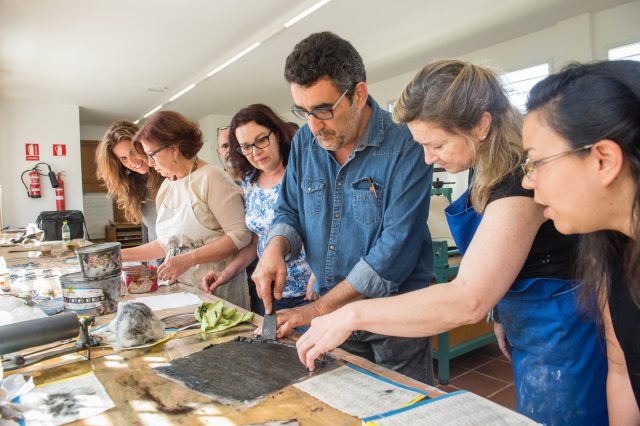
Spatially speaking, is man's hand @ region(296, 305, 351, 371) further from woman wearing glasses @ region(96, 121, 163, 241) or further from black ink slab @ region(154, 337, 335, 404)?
woman wearing glasses @ region(96, 121, 163, 241)

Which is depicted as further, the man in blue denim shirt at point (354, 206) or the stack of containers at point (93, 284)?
the stack of containers at point (93, 284)

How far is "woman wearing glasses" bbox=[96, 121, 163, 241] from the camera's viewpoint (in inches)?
105

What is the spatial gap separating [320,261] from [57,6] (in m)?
4.22

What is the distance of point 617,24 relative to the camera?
4.62 m

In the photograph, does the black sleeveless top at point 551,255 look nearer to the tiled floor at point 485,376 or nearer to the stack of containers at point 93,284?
the stack of containers at point 93,284

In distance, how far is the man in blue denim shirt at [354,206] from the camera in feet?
4.38

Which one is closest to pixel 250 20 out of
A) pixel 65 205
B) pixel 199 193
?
pixel 199 193

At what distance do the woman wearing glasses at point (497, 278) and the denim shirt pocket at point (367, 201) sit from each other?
258 mm

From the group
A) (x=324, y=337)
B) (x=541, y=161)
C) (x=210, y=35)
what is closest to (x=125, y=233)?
(x=210, y=35)

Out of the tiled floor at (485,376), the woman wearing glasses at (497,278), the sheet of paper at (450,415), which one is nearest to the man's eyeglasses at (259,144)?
the woman wearing glasses at (497,278)

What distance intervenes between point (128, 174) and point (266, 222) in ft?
4.12

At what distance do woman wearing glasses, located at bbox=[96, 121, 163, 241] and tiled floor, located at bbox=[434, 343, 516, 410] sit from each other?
7.55ft

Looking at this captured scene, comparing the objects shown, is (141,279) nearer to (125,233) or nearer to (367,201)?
(367,201)

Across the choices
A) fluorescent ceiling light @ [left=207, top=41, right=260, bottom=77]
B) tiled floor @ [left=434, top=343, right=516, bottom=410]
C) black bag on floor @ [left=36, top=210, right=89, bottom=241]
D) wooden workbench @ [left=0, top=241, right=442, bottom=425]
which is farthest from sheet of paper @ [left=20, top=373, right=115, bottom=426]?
black bag on floor @ [left=36, top=210, right=89, bottom=241]
